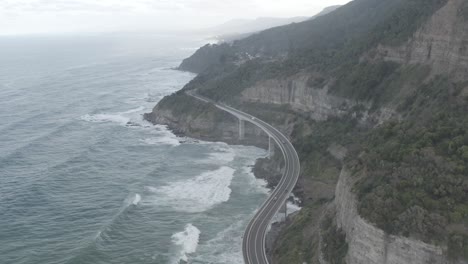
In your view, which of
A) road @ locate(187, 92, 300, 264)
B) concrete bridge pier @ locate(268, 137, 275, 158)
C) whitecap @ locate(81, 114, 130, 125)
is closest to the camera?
road @ locate(187, 92, 300, 264)

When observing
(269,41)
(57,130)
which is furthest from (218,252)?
(269,41)

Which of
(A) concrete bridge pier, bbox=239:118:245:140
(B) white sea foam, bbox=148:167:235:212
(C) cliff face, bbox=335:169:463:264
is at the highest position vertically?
(C) cliff face, bbox=335:169:463:264

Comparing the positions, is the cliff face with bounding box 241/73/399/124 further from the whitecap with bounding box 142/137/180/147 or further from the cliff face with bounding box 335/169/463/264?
the cliff face with bounding box 335/169/463/264

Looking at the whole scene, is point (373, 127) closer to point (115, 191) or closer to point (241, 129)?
point (241, 129)

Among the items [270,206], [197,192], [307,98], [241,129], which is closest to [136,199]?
[197,192]

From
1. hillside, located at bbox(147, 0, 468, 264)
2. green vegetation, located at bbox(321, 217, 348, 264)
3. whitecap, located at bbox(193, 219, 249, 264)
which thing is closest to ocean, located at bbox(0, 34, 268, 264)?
whitecap, located at bbox(193, 219, 249, 264)

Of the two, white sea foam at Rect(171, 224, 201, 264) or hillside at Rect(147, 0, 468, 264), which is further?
white sea foam at Rect(171, 224, 201, 264)
